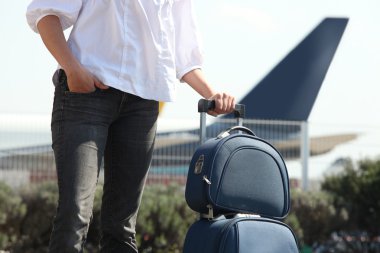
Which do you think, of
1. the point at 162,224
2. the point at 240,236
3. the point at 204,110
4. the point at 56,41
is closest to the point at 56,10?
the point at 56,41

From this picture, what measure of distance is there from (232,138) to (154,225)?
516 cm

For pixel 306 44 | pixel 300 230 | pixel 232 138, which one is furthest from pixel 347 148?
pixel 232 138

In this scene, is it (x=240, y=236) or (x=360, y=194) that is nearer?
(x=240, y=236)

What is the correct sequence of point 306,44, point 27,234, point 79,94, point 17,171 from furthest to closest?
point 306,44
point 17,171
point 27,234
point 79,94

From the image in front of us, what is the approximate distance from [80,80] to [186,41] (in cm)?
56

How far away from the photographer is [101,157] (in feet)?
9.19

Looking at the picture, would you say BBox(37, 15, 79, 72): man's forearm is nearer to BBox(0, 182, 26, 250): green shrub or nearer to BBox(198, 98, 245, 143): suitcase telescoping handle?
BBox(198, 98, 245, 143): suitcase telescoping handle

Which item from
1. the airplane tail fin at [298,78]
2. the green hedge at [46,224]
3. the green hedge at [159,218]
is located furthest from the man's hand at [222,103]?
the airplane tail fin at [298,78]

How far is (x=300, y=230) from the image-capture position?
885 cm

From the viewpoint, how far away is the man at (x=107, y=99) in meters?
2.71

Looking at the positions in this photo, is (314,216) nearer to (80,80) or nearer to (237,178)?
(237,178)

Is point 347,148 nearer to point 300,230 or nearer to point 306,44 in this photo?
point 300,230

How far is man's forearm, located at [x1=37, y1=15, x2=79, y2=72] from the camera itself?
2709 millimetres

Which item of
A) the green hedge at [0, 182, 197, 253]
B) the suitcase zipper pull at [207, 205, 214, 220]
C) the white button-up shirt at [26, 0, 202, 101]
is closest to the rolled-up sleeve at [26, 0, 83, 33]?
the white button-up shirt at [26, 0, 202, 101]
